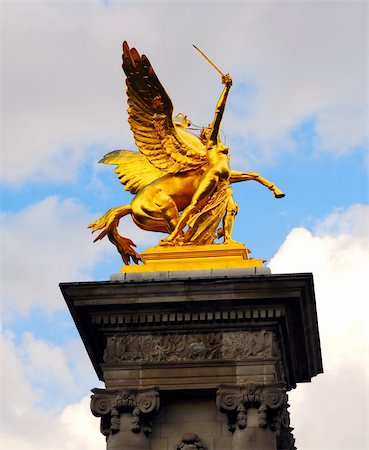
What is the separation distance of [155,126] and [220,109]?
1.81m

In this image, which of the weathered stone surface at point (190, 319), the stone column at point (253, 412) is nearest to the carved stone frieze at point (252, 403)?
the stone column at point (253, 412)

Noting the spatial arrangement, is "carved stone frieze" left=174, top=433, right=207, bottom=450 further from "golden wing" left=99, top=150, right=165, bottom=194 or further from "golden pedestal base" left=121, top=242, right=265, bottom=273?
"golden wing" left=99, top=150, right=165, bottom=194

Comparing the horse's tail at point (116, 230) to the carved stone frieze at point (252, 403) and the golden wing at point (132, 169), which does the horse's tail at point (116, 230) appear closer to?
the golden wing at point (132, 169)

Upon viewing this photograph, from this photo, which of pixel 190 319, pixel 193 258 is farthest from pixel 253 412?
pixel 193 258

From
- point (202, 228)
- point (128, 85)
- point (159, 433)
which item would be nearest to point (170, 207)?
point (202, 228)

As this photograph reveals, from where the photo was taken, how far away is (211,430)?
2828cm

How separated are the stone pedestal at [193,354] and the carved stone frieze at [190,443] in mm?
21

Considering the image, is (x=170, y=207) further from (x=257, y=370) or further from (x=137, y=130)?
(x=257, y=370)

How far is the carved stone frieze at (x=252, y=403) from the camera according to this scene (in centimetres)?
2767

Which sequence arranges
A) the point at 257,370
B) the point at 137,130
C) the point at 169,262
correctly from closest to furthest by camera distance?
1. the point at 257,370
2. the point at 169,262
3. the point at 137,130

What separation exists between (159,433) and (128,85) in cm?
857

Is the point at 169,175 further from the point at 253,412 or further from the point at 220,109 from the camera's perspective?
the point at 253,412

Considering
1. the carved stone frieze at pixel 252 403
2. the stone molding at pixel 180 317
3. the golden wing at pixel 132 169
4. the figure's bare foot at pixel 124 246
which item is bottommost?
the carved stone frieze at pixel 252 403

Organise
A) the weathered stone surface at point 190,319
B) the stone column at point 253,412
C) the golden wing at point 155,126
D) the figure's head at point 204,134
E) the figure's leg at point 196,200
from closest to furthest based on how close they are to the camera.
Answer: the stone column at point 253,412, the weathered stone surface at point 190,319, the figure's leg at point 196,200, the golden wing at point 155,126, the figure's head at point 204,134
